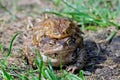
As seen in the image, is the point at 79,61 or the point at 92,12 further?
the point at 92,12

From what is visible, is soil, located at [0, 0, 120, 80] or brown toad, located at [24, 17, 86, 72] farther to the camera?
soil, located at [0, 0, 120, 80]

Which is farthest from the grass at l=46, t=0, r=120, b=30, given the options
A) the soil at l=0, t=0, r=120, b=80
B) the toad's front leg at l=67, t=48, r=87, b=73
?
the toad's front leg at l=67, t=48, r=87, b=73

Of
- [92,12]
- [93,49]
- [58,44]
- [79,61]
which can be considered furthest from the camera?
[92,12]

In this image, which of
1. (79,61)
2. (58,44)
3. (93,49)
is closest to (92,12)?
(93,49)

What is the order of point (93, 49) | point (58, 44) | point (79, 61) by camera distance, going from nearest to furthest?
point (58, 44) < point (79, 61) < point (93, 49)

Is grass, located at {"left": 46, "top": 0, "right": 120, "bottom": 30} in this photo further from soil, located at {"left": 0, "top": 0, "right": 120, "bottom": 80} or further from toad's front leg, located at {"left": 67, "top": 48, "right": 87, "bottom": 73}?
toad's front leg, located at {"left": 67, "top": 48, "right": 87, "bottom": 73}

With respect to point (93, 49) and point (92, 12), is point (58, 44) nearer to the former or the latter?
point (93, 49)

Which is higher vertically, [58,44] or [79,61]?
[58,44]
